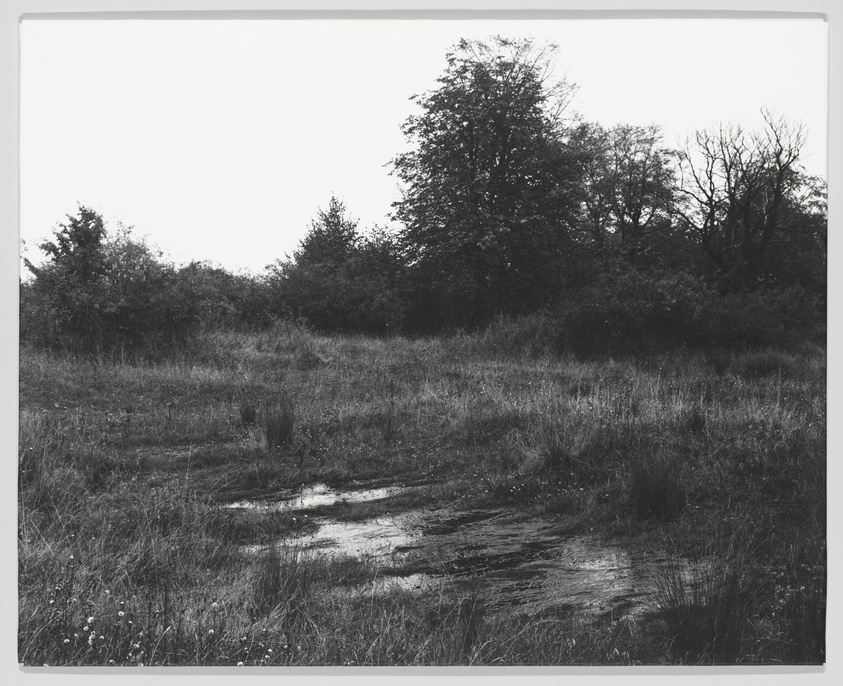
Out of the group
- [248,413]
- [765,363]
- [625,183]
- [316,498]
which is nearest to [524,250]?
[625,183]

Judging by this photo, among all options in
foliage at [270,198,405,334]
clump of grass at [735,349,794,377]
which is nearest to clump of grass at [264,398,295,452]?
foliage at [270,198,405,334]

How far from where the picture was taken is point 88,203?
4.42 metres

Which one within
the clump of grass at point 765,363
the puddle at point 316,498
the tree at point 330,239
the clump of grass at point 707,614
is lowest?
the clump of grass at point 707,614

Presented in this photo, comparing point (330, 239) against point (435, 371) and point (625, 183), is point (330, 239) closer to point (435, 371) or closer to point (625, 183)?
point (435, 371)

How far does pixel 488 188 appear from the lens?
6.26 m

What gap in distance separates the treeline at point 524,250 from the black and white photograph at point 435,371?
0.03m

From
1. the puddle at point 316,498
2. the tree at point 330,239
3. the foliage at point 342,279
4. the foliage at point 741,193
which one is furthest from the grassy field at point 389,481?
the tree at point 330,239

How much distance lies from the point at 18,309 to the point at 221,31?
2.25 m

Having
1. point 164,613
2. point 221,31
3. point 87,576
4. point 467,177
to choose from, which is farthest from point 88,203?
point 467,177

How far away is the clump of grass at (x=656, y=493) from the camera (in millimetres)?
4195

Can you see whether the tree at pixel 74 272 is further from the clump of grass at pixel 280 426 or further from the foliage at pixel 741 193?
the foliage at pixel 741 193

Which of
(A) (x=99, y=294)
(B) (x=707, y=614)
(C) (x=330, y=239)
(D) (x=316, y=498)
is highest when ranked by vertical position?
(C) (x=330, y=239)

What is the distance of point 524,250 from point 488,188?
2.40 feet

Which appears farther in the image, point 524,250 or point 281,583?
point 524,250
